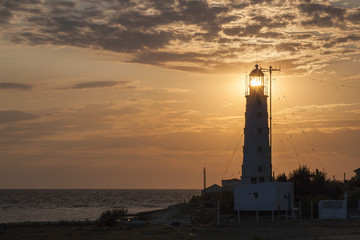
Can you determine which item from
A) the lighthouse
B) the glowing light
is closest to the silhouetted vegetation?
the lighthouse

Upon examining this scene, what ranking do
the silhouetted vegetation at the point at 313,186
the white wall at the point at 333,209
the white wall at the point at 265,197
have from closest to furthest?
1. the white wall at the point at 333,209
2. the white wall at the point at 265,197
3. the silhouetted vegetation at the point at 313,186

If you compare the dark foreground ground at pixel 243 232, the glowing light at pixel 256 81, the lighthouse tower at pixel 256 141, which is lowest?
the dark foreground ground at pixel 243 232

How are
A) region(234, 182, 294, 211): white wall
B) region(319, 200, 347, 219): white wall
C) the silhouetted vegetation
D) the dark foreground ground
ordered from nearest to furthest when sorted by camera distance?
the dark foreground ground
region(319, 200, 347, 219): white wall
region(234, 182, 294, 211): white wall
the silhouetted vegetation

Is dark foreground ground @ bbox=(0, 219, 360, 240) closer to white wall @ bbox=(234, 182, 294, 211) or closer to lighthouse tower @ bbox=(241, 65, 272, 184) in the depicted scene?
white wall @ bbox=(234, 182, 294, 211)

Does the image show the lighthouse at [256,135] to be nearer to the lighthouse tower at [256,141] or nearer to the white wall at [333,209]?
the lighthouse tower at [256,141]

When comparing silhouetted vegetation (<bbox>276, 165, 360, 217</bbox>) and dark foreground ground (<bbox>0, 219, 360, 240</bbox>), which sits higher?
silhouetted vegetation (<bbox>276, 165, 360, 217</bbox>)

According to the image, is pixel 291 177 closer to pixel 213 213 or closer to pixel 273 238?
pixel 213 213

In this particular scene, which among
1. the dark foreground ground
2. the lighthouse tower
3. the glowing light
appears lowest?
the dark foreground ground

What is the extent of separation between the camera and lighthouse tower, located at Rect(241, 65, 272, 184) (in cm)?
5319

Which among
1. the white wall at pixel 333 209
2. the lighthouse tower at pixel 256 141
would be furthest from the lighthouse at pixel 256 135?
the white wall at pixel 333 209

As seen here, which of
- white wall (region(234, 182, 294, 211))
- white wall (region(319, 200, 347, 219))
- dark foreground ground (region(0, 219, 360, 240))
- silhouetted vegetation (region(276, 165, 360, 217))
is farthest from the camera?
silhouetted vegetation (region(276, 165, 360, 217))

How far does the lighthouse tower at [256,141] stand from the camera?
53.2 meters

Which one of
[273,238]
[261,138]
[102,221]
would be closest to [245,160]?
[261,138]

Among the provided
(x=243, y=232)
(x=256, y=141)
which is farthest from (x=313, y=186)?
(x=243, y=232)
